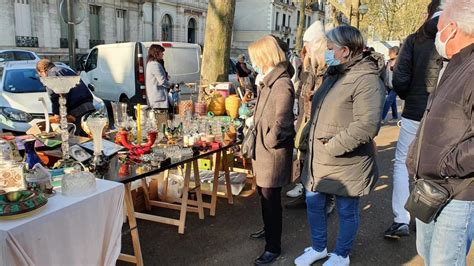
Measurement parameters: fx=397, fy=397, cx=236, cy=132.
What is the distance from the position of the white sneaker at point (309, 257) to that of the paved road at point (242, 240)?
14cm

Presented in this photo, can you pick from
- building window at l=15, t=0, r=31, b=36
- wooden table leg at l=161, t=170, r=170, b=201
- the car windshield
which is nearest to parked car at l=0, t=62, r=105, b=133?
the car windshield

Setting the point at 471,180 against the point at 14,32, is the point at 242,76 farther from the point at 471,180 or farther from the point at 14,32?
the point at 14,32

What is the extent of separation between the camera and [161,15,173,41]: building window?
30.2 m

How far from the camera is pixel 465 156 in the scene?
64.9 inches

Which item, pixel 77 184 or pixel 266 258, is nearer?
pixel 77 184

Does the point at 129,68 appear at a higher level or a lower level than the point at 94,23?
lower

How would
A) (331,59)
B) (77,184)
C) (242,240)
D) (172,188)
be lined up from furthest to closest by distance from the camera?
(172,188)
(242,240)
(331,59)
(77,184)

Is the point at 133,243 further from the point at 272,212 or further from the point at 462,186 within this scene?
the point at 462,186

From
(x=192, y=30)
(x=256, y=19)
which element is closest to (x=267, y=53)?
(x=192, y=30)

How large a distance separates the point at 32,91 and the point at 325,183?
627 centimetres

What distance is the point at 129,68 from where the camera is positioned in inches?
362

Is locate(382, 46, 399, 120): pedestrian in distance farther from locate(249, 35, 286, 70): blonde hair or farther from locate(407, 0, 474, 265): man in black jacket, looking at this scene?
locate(407, 0, 474, 265): man in black jacket

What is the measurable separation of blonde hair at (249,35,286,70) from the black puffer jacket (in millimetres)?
1055

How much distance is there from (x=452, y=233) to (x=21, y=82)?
7532 millimetres
